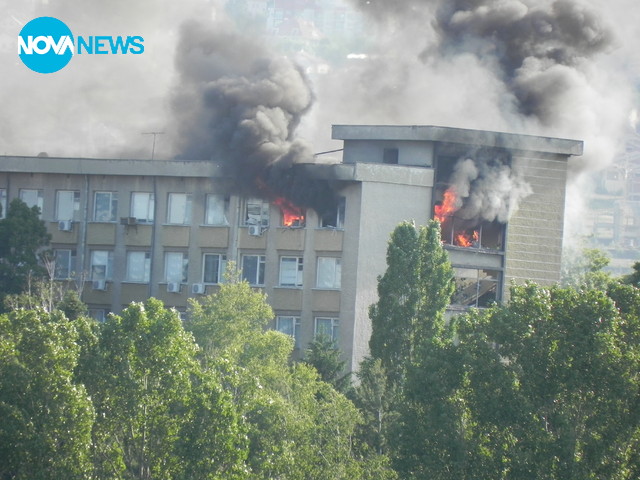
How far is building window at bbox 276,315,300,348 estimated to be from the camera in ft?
174

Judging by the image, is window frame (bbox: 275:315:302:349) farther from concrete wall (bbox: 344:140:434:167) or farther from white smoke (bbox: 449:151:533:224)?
white smoke (bbox: 449:151:533:224)

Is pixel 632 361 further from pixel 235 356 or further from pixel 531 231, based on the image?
pixel 531 231

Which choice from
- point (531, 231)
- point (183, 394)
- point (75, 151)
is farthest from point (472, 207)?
point (75, 151)

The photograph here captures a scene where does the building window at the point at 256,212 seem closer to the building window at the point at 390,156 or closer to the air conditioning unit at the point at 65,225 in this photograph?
the building window at the point at 390,156

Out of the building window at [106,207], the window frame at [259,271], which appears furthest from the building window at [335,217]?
the building window at [106,207]

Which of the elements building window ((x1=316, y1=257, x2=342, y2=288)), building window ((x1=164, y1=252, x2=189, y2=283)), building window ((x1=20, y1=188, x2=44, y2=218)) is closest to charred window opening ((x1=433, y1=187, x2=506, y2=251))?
building window ((x1=316, y1=257, x2=342, y2=288))

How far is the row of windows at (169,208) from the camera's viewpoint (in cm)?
5409

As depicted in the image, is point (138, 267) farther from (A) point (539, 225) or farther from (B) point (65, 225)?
(A) point (539, 225)

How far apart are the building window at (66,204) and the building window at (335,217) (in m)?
11.4

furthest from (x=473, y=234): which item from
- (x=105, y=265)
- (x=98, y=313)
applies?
(x=98, y=313)

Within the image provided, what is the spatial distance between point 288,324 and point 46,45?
3441 cm

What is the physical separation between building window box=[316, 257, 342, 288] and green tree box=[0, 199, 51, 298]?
10.9 metres

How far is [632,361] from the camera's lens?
2977cm

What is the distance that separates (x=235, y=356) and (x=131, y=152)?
3495cm
